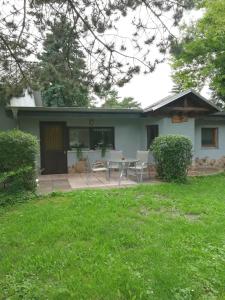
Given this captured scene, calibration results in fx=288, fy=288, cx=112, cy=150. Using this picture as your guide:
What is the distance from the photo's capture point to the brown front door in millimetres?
11938

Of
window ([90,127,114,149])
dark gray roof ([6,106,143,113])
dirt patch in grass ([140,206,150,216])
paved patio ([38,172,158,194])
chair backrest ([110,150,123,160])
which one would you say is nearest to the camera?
dirt patch in grass ([140,206,150,216])

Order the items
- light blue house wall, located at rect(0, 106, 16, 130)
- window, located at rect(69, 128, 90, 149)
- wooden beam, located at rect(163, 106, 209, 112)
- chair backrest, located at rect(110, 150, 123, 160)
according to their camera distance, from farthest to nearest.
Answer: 1. window, located at rect(69, 128, 90, 149)
2. wooden beam, located at rect(163, 106, 209, 112)
3. light blue house wall, located at rect(0, 106, 16, 130)
4. chair backrest, located at rect(110, 150, 123, 160)

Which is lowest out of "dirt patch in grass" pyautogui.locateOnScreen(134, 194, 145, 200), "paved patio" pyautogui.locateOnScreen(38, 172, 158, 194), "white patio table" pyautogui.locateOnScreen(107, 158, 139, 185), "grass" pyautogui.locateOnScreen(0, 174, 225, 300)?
"grass" pyautogui.locateOnScreen(0, 174, 225, 300)

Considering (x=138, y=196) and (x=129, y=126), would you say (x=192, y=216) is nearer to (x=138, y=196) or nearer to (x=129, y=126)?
(x=138, y=196)

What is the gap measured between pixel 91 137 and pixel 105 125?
0.82 m

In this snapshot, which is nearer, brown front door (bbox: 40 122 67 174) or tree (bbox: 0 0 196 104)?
tree (bbox: 0 0 196 104)

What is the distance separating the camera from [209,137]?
13.9m

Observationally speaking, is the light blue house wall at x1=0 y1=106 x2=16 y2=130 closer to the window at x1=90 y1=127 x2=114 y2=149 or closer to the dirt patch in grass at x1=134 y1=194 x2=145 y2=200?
the window at x1=90 y1=127 x2=114 y2=149

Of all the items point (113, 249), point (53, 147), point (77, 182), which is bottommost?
point (113, 249)

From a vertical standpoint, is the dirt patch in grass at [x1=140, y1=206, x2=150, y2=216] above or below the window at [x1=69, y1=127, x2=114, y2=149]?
below

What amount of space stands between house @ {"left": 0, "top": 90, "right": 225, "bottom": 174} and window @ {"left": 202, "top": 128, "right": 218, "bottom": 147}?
0.27 m

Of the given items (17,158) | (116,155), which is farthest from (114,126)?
(17,158)

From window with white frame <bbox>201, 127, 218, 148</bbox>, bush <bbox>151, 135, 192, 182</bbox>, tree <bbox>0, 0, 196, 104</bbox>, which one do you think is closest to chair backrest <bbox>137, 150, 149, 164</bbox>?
bush <bbox>151, 135, 192, 182</bbox>

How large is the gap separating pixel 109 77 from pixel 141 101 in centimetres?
4452
